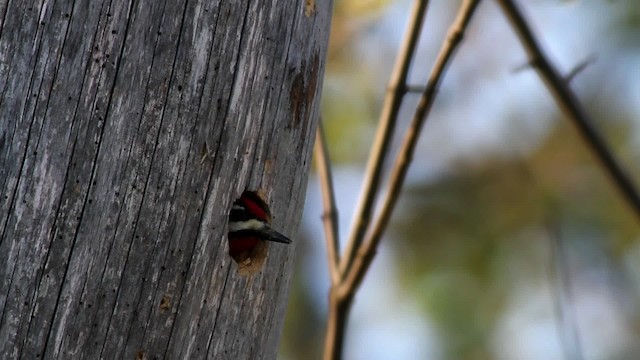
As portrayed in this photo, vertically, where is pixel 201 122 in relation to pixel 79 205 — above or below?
above

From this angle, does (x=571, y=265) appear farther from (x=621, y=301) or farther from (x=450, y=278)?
(x=450, y=278)

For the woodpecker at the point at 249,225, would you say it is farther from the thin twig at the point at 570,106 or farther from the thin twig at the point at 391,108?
the thin twig at the point at 570,106

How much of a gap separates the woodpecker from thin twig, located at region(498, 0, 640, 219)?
1799 millimetres

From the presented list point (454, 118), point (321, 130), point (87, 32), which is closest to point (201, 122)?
point (87, 32)

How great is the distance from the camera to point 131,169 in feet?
8.64

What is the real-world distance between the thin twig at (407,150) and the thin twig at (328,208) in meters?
0.18

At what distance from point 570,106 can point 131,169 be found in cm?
231

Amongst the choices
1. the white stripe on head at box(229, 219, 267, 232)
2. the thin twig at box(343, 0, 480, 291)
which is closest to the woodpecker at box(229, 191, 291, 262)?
the white stripe on head at box(229, 219, 267, 232)

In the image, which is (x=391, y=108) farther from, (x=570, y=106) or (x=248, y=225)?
(x=248, y=225)

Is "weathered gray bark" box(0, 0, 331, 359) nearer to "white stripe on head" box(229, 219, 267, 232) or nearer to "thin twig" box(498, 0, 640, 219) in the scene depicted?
"white stripe on head" box(229, 219, 267, 232)

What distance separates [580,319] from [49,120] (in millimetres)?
7611

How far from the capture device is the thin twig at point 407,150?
4.23 m

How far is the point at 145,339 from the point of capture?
8.68 ft

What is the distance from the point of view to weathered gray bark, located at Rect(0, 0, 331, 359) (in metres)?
2.53
